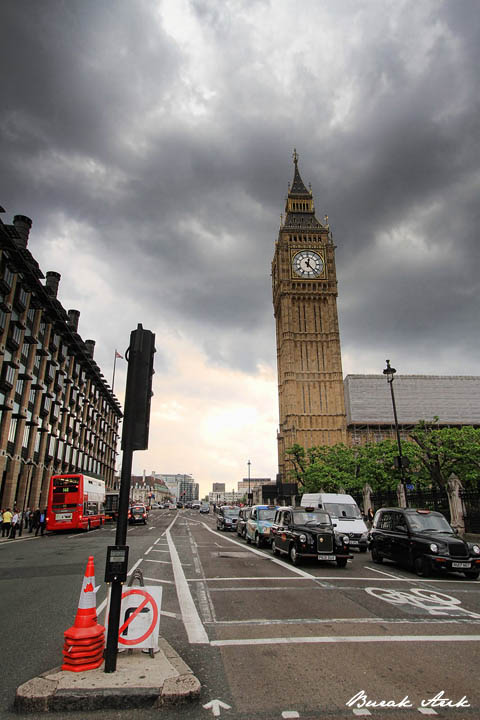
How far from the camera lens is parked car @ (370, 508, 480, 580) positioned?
1220 centimetres

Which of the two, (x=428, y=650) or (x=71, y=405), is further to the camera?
(x=71, y=405)

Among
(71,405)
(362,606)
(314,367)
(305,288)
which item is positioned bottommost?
(362,606)

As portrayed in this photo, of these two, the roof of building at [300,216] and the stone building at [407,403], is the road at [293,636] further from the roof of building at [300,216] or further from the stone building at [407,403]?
the roof of building at [300,216]

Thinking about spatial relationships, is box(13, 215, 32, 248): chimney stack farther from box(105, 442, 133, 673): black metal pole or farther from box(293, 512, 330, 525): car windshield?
box(105, 442, 133, 673): black metal pole

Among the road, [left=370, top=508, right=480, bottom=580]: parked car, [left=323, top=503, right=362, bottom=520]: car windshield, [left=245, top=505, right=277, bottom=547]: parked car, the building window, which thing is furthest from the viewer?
the building window

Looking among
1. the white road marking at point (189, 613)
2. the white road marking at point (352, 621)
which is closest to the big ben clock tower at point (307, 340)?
the white road marking at point (189, 613)

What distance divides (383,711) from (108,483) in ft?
289

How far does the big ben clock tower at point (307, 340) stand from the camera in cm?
8994

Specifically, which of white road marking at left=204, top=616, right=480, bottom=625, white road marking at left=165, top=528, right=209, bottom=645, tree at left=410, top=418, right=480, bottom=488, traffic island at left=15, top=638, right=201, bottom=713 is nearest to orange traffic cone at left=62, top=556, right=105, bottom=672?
traffic island at left=15, top=638, right=201, bottom=713

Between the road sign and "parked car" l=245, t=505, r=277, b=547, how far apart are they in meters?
15.4

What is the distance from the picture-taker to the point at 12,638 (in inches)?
245

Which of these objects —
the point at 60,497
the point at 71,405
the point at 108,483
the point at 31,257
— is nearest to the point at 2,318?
the point at 31,257

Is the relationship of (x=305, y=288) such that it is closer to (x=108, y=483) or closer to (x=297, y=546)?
(x=108, y=483)

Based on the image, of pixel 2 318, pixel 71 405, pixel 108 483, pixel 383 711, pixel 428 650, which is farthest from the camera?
pixel 108 483
